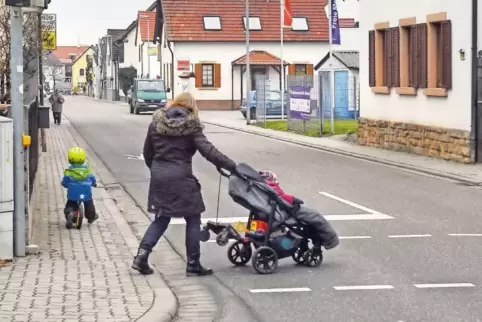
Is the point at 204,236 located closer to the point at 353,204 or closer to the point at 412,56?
the point at 353,204

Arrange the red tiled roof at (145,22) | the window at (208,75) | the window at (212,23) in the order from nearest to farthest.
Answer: the window at (208,75) < the window at (212,23) < the red tiled roof at (145,22)

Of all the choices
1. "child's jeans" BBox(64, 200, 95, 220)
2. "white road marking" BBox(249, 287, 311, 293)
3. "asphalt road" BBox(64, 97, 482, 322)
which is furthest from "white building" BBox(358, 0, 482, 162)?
"white road marking" BBox(249, 287, 311, 293)

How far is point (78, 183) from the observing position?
41.2ft

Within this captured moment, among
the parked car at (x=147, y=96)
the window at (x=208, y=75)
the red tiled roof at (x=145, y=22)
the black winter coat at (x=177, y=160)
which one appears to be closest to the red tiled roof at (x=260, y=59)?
the window at (x=208, y=75)

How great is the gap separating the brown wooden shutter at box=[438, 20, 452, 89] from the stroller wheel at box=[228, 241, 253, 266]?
14.0 meters

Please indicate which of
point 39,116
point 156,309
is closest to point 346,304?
point 156,309

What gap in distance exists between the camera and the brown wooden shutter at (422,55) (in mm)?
24766

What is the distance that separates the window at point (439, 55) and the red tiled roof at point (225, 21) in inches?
1758

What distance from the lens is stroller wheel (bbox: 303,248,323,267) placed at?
33.0 ft

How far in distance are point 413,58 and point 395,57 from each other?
126 cm

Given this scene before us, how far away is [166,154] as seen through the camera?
375 inches

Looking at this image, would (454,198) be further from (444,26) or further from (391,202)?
(444,26)

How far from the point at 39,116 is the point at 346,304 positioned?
274 inches

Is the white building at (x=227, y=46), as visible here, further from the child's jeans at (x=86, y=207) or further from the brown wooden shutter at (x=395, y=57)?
the child's jeans at (x=86, y=207)
